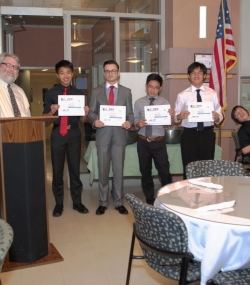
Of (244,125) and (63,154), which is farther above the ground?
(244,125)

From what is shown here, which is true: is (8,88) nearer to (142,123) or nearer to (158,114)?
(142,123)

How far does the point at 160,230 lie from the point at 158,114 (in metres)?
2.57

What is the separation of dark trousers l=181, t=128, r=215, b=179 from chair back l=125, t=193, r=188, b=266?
2415 mm

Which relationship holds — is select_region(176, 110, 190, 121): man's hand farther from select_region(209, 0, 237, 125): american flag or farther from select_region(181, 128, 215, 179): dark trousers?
select_region(209, 0, 237, 125): american flag

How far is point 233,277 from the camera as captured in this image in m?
2.00

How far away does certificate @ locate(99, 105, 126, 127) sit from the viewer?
14.6 feet

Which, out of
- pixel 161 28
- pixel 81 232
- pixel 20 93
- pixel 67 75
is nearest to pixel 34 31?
pixel 161 28

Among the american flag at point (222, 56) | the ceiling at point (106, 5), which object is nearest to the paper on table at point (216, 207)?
the american flag at point (222, 56)

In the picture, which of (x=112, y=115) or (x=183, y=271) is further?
(x=112, y=115)

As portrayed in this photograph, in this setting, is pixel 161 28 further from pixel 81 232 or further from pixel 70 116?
pixel 81 232

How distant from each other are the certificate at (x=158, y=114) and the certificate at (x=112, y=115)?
1.03 feet

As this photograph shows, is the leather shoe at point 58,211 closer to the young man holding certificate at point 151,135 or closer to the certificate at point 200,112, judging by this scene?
the young man holding certificate at point 151,135

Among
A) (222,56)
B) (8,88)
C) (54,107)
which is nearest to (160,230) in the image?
(8,88)

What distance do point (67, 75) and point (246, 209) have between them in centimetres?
286
